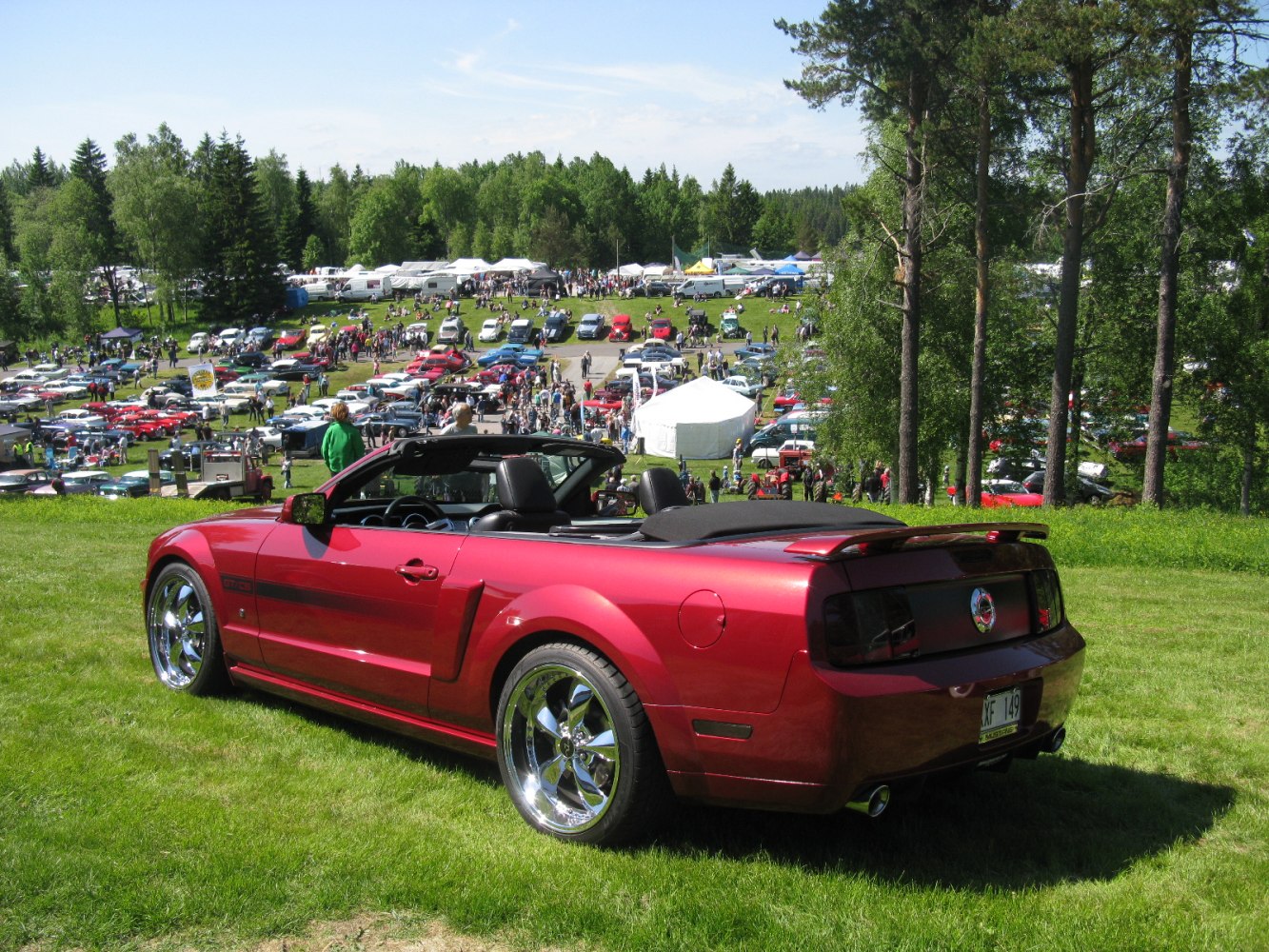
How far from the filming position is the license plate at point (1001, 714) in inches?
133

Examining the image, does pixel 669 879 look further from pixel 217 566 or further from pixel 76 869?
pixel 217 566

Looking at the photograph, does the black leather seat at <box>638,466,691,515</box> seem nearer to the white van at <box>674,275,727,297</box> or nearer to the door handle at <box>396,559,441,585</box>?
the door handle at <box>396,559,441,585</box>

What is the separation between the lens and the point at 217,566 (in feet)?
17.1

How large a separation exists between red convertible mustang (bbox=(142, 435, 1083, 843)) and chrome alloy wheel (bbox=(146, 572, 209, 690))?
50 centimetres

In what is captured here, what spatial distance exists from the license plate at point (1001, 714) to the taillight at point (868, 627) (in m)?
0.36

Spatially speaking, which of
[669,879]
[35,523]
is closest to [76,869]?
[669,879]

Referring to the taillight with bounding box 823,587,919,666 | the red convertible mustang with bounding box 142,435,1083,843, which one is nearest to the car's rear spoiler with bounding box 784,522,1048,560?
the red convertible mustang with bounding box 142,435,1083,843

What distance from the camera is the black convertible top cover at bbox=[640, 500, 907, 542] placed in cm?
377

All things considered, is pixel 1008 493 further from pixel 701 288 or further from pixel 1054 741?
pixel 701 288

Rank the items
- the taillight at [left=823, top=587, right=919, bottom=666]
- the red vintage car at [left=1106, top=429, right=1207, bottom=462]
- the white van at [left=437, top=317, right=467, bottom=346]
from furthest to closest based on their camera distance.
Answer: the white van at [left=437, top=317, right=467, bottom=346] < the red vintage car at [left=1106, top=429, right=1207, bottom=462] < the taillight at [left=823, top=587, right=919, bottom=666]

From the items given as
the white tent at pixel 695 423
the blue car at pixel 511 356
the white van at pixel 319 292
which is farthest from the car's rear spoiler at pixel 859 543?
the white van at pixel 319 292

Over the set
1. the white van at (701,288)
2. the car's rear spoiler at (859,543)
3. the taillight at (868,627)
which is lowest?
the taillight at (868,627)

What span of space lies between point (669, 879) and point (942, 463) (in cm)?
3274

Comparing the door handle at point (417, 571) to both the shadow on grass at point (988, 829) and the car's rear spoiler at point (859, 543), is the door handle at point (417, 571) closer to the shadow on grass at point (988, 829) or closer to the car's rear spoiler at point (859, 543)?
the shadow on grass at point (988, 829)
